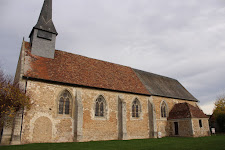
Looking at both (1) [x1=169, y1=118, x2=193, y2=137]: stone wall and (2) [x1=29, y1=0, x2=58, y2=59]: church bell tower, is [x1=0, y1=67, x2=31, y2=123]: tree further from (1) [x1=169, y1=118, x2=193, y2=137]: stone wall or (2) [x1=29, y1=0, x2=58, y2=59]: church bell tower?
(1) [x1=169, y1=118, x2=193, y2=137]: stone wall

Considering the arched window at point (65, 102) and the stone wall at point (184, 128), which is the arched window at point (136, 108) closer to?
the stone wall at point (184, 128)

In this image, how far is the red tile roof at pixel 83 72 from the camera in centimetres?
1663

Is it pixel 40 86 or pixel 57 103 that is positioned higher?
pixel 40 86

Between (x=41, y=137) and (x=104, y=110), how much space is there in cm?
683

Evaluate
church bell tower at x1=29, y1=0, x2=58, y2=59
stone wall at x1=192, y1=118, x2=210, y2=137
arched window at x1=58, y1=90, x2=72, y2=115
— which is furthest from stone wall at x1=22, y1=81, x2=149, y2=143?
stone wall at x1=192, y1=118, x2=210, y2=137

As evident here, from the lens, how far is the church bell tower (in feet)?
59.1

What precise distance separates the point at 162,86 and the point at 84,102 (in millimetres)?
14941

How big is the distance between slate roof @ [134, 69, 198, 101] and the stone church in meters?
0.23

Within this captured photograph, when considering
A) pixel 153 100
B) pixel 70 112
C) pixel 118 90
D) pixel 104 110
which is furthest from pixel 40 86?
pixel 153 100

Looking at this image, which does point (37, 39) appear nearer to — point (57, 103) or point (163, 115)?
point (57, 103)

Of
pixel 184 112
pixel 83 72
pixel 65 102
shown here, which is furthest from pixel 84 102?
pixel 184 112

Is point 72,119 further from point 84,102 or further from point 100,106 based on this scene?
point 100,106

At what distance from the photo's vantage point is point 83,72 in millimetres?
19578

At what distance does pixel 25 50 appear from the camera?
1734 cm
